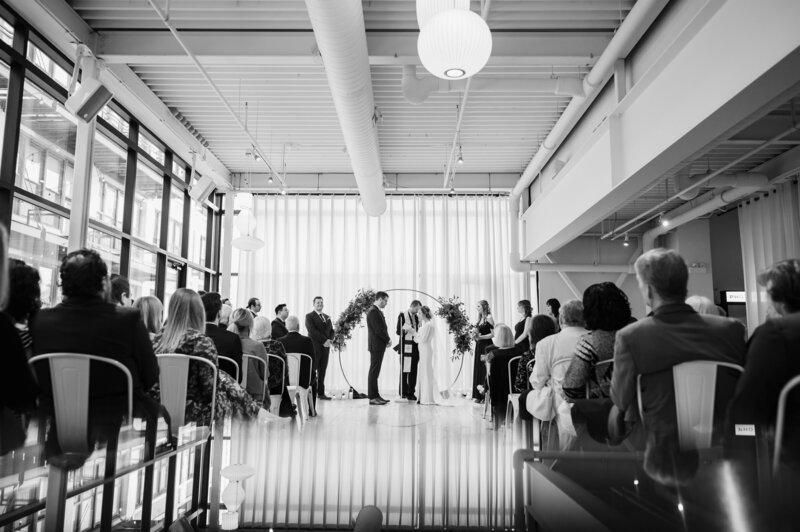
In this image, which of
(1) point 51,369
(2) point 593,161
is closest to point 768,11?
(2) point 593,161

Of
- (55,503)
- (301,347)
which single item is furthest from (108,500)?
(301,347)

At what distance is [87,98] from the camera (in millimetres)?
4996

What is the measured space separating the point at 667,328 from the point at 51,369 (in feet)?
7.74

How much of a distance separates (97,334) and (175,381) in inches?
21.7

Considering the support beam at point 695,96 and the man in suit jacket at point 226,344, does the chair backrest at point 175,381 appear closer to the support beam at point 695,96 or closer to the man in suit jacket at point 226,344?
the man in suit jacket at point 226,344

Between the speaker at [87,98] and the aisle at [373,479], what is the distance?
15.4 feet

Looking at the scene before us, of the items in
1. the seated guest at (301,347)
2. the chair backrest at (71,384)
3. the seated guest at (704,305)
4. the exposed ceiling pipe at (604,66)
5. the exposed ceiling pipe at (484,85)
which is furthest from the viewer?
the exposed ceiling pipe at (484,85)

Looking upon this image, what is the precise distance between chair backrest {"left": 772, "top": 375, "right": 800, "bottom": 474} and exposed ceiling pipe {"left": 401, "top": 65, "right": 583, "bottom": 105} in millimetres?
4926

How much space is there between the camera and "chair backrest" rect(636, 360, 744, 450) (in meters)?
1.93

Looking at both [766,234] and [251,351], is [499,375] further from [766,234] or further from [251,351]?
[766,234]

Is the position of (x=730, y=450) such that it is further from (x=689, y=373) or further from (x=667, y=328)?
(x=667, y=328)

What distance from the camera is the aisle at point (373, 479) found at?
3.06 feet

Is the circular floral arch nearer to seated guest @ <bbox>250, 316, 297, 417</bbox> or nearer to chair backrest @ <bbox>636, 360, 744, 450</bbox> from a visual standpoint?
seated guest @ <bbox>250, 316, 297, 417</bbox>

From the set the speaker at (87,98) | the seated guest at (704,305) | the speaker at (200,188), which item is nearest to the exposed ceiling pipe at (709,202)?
the seated guest at (704,305)
